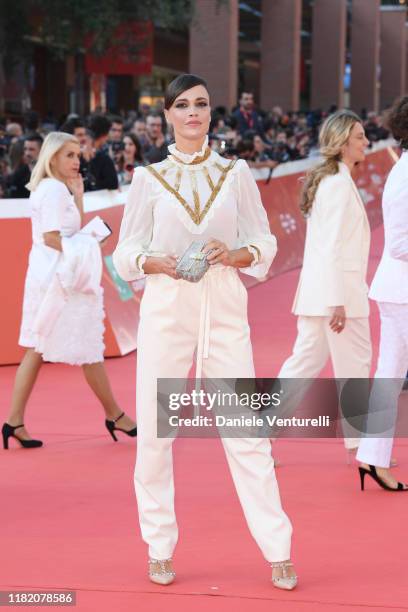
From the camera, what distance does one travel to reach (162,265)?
Answer: 4.63 m

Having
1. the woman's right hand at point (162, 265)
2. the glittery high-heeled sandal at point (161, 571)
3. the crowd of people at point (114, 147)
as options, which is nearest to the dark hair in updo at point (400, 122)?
the crowd of people at point (114, 147)

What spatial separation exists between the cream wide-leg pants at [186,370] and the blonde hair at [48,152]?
2746 millimetres

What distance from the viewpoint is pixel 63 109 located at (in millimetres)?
42500

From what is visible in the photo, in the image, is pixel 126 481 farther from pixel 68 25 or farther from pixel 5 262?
pixel 68 25

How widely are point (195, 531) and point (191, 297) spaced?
139 cm

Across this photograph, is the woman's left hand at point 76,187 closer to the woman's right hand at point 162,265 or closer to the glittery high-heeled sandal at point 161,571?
the woman's right hand at point 162,265

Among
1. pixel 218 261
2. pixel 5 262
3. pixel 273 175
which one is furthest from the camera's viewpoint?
pixel 273 175

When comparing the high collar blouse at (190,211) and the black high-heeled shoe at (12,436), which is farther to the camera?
the black high-heeled shoe at (12,436)

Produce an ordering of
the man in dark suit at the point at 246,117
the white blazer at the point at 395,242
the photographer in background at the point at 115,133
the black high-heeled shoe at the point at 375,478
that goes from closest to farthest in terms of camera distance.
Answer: the white blazer at the point at 395,242
the black high-heeled shoe at the point at 375,478
the photographer in background at the point at 115,133
the man in dark suit at the point at 246,117

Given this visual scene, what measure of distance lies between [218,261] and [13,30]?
22154mm

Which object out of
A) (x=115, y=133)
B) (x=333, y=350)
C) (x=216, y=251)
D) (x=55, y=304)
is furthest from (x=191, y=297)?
(x=115, y=133)

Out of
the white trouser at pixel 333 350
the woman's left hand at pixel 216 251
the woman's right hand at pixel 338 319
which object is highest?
the woman's left hand at pixel 216 251

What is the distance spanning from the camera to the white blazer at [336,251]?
6727 millimetres

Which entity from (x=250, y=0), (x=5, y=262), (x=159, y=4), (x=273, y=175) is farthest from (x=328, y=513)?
(x=250, y=0)
